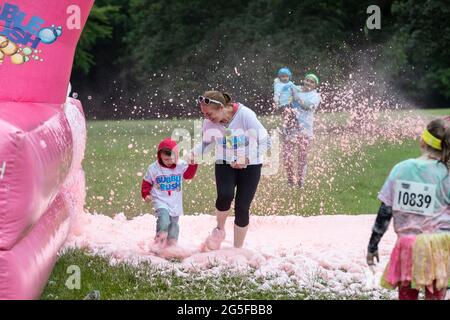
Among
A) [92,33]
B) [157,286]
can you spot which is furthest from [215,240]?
[92,33]

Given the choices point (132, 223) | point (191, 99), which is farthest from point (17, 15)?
point (191, 99)

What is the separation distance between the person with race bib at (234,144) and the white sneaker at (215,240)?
0.71 feet

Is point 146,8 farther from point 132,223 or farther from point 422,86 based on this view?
point 132,223

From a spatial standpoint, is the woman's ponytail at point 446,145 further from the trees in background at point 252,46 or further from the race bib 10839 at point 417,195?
the trees in background at point 252,46

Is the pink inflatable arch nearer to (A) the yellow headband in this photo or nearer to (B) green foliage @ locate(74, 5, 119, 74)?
(A) the yellow headband

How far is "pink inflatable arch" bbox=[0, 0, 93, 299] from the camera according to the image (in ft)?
15.6

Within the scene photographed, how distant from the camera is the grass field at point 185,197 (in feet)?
19.2

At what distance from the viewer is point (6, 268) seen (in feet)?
15.5

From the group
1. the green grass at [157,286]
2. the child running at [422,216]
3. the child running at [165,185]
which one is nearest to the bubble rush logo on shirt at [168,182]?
the child running at [165,185]

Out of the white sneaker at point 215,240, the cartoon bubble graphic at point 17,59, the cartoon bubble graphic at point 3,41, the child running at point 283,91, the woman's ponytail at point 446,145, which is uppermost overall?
the cartoon bubble graphic at point 3,41

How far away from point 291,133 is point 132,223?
295 cm

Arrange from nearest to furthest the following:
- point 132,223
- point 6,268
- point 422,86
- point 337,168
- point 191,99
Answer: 1. point 6,268
2. point 132,223
3. point 337,168
4. point 191,99
5. point 422,86

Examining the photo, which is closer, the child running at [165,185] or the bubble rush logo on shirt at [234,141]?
the bubble rush logo on shirt at [234,141]

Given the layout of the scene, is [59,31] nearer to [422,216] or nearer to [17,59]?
[17,59]
